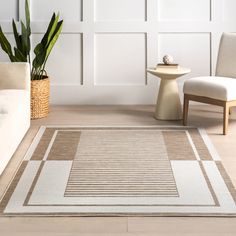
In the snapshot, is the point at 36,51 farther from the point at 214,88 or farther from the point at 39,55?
the point at 214,88

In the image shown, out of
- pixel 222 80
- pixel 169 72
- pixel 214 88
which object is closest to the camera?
pixel 214 88

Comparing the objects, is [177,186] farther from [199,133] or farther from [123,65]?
[123,65]

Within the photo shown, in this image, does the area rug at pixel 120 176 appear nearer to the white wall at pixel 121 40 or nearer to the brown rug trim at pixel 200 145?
the brown rug trim at pixel 200 145

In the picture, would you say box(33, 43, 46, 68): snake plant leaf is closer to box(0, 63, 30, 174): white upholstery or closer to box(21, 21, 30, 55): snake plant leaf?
box(21, 21, 30, 55): snake plant leaf

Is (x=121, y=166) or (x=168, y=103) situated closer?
(x=121, y=166)

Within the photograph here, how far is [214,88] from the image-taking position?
4.70 m

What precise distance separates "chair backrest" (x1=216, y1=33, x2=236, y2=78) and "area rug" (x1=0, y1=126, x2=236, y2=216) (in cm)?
69

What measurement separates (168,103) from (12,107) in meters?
1.63

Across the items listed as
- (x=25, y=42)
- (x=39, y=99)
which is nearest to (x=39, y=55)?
(x=25, y=42)

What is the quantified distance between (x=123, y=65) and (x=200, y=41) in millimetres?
769

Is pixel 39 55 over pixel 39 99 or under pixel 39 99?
over

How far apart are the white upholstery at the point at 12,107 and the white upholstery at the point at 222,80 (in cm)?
132

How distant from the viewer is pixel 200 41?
580cm

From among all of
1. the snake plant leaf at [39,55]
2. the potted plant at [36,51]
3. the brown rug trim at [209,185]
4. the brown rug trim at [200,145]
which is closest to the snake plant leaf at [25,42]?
the potted plant at [36,51]
